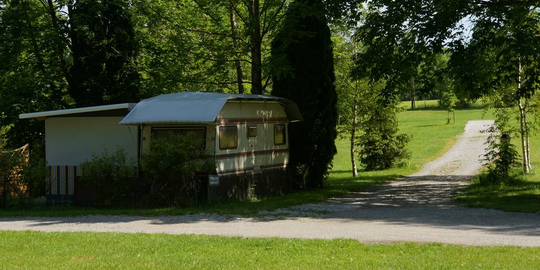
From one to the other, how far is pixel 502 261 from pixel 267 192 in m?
10.3

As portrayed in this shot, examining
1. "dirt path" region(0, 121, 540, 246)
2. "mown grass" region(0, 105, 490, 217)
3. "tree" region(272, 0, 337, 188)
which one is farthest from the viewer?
"tree" region(272, 0, 337, 188)

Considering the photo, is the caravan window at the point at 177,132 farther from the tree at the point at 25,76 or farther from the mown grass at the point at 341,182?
the tree at the point at 25,76

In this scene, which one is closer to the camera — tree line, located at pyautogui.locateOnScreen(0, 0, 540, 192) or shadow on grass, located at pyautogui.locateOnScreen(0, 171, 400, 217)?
shadow on grass, located at pyautogui.locateOnScreen(0, 171, 400, 217)

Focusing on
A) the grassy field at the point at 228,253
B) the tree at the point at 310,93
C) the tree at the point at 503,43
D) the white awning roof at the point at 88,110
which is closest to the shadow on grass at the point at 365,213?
the tree at the point at 310,93

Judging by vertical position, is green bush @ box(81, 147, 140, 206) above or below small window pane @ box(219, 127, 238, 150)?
below

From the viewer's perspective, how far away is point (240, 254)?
8.37 m

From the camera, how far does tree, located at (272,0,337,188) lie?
19.1 metres

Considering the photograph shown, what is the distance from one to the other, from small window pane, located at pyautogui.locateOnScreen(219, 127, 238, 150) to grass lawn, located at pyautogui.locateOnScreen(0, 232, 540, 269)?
598 centimetres

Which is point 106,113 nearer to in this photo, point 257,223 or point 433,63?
point 257,223

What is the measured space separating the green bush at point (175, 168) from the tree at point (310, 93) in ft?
15.5

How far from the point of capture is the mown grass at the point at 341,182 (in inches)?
545

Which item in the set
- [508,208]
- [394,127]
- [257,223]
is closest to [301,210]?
[257,223]

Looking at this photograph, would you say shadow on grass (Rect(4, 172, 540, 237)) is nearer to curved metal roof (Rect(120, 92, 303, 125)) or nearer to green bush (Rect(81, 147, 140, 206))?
green bush (Rect(81, 147, 140, 206))

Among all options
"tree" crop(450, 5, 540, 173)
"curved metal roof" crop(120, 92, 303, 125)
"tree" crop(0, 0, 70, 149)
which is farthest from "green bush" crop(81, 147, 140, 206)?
"tree" crop(450, 5, 540, 173)
